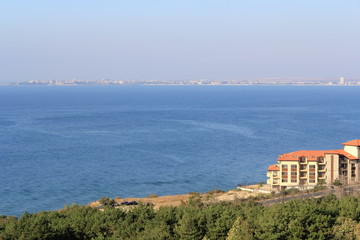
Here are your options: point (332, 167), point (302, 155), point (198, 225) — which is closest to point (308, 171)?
point (302, 155)

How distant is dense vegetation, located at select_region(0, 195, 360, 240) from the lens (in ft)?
62.7

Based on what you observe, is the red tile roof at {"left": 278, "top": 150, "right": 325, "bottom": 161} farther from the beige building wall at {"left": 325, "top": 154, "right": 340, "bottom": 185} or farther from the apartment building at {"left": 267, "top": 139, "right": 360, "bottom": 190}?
the beige building wall at {"left": 325, "top": 154, "right": 340, "bottom": 185}

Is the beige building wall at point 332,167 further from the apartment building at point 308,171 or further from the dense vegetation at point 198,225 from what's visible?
the dense vegetation at point 198,225

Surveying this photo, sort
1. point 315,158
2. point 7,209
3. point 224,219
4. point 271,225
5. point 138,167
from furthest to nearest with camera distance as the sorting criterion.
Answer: point 138,167 < point 315,158 < point 7,209 < point 224,219 < point 271,225

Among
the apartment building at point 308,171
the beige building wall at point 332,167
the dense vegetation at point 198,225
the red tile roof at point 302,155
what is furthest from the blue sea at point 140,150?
the dense vegetation at point 198,225

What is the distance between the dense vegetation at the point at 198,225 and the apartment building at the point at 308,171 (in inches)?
490

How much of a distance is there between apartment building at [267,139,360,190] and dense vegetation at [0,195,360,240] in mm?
12444

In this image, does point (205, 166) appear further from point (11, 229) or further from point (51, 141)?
point (11, 229)

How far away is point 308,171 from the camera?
34688mm

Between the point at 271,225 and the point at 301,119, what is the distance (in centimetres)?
6070

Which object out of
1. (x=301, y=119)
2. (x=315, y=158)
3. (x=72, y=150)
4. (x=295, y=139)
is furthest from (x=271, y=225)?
(x=301, y=119)

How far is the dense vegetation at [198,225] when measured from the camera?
19119 millimetres

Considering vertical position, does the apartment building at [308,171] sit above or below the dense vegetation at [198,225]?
below

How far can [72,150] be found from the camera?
50625 mm
